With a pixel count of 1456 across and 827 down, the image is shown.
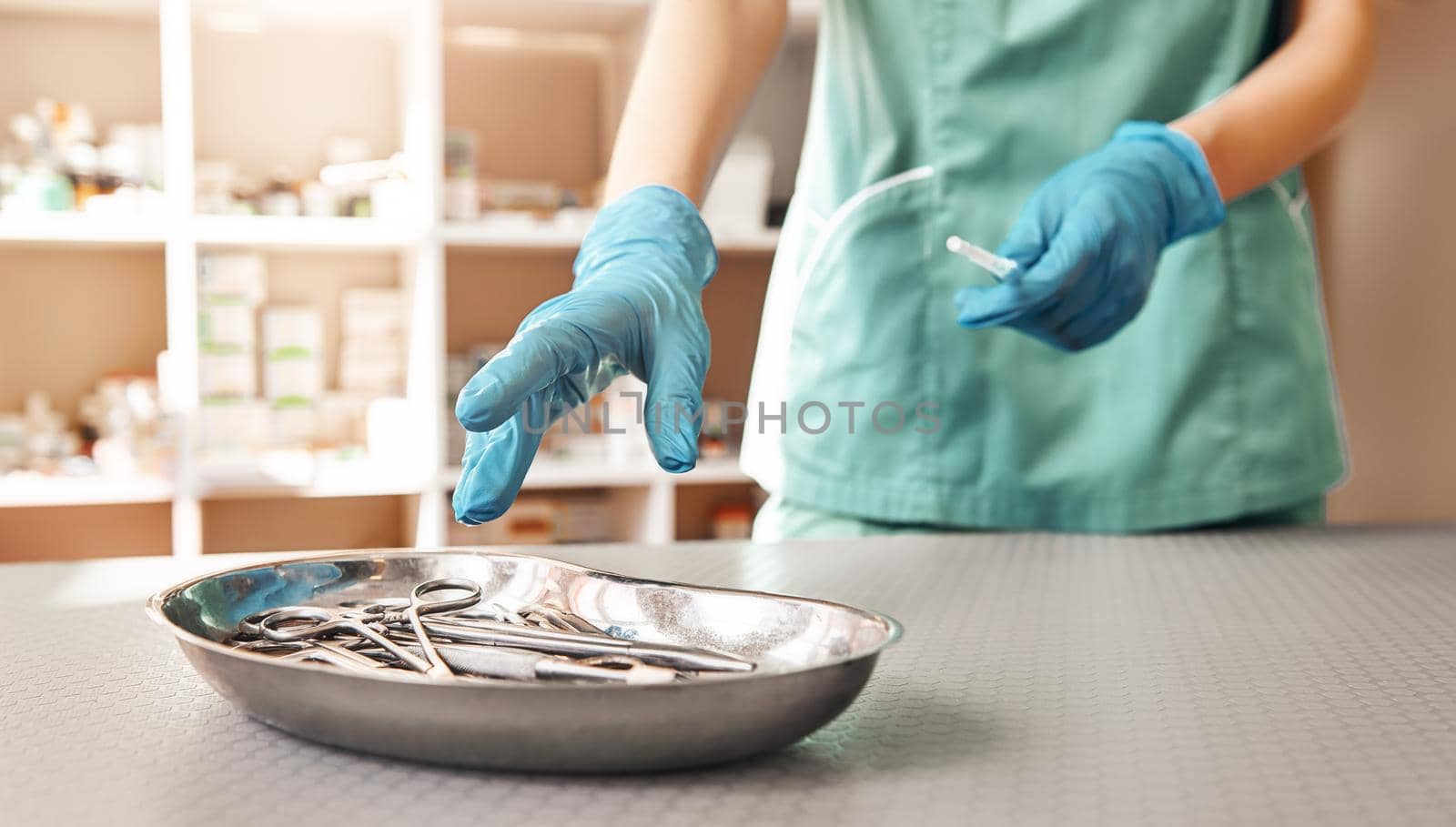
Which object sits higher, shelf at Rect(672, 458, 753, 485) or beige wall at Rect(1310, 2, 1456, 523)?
beige wall at Rect(1310, 2, 1456, 523)

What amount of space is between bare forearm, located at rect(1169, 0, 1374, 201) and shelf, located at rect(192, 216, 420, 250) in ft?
4.81

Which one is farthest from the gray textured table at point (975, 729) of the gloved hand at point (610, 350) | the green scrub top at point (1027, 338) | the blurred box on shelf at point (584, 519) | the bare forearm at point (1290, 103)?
the blurred box on shelf at point (584, 519)

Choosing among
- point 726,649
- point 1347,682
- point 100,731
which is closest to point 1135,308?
point 1347,682

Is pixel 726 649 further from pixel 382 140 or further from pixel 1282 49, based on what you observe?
pixel 382 140

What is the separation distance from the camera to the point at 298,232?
198 centimetres

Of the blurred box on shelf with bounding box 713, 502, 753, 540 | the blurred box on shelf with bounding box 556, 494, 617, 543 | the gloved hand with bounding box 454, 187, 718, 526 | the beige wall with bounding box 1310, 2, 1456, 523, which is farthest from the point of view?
the blurred box on shelf with bounding box 713, 502, 753, 540

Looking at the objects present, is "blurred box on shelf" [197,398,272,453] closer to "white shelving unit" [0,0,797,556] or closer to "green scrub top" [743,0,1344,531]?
"white shelving unit" [0,0,797,556]

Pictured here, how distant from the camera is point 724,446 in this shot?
2.40 m

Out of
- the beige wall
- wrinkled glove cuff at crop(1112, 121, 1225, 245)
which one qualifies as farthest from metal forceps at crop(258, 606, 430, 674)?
the beige wall

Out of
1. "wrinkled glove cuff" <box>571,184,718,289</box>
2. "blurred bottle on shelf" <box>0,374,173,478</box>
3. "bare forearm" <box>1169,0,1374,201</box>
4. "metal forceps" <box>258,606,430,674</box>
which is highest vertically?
"bare forearm" <box>1169,0,1374,201</box>

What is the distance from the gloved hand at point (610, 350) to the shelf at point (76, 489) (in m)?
1.47

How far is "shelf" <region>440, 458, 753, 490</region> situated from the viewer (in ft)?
7.11

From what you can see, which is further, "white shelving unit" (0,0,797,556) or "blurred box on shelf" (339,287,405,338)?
"blurred box on shelf" (339,287,405,338)

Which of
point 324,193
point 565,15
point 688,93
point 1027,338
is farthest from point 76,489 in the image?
point 1027,338
